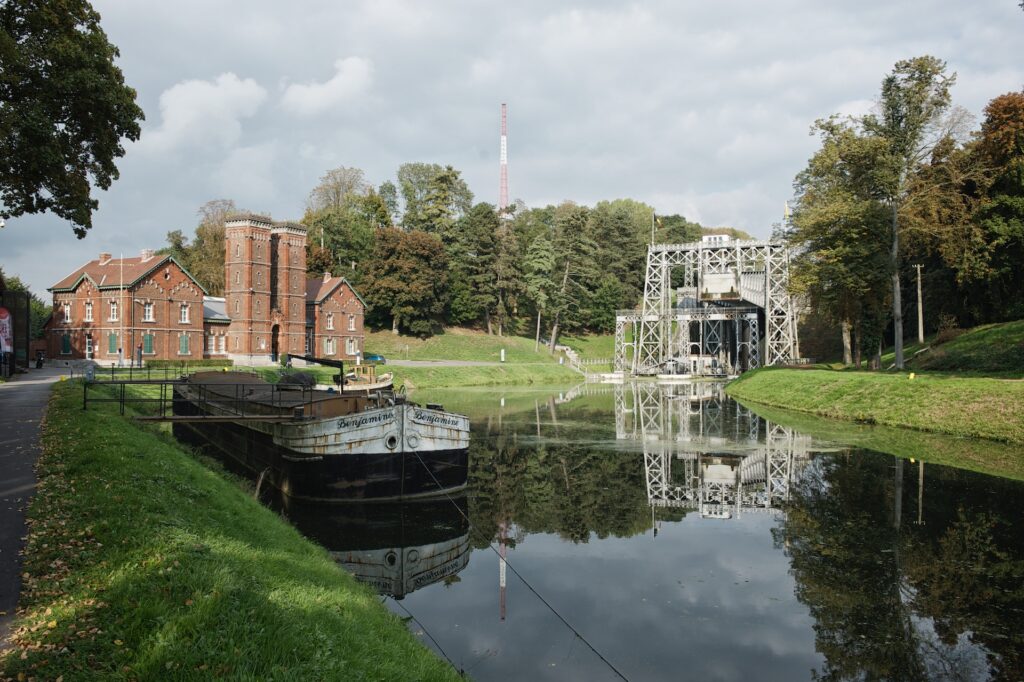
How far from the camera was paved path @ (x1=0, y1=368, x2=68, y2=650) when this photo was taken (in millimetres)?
6991

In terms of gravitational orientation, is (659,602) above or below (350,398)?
below

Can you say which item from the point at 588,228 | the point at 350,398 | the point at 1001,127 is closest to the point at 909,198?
the point at 1001,127

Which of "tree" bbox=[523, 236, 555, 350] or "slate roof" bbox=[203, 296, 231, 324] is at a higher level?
"tree" bbox=[523, 236, 555, 350]

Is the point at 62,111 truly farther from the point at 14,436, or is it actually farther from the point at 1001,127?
the point at 1001,127

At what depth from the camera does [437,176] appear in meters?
94.2

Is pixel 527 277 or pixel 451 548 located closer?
pixel 451 548

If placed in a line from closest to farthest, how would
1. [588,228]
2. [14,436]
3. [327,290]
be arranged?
1. [14,436]
2. [327,290]
3. [588,228]

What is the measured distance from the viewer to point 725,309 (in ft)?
221

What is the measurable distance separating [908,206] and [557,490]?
28.7 meters

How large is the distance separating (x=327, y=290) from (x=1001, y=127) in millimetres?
54304

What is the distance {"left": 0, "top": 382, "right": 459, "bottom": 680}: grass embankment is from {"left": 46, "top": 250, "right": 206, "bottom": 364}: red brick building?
44.2 m

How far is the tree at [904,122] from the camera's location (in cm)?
3400

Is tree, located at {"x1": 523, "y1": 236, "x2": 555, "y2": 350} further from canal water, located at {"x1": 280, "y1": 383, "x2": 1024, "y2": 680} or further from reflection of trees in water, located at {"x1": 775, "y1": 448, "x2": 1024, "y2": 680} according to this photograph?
reflection of trees in water, located at {"x1": 775, "y1": 448, "x2": 1024, "y2": 680}

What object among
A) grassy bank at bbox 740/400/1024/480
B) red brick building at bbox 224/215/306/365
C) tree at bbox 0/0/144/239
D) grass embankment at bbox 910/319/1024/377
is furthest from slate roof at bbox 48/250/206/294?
grass embankment at bbox 910/319/1024/377
